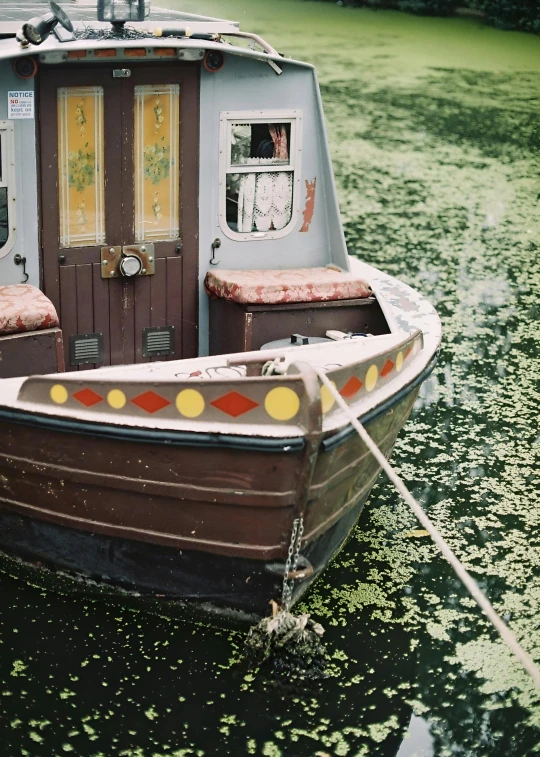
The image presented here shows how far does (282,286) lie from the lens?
16.6ft

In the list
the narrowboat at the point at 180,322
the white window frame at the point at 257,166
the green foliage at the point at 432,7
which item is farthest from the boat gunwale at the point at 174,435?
the green foliage at the point at 432,7

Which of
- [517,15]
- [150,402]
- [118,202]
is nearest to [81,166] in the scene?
[118,202]

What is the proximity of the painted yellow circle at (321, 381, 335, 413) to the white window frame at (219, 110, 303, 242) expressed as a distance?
151 cm

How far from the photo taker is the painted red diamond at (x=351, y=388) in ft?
13.5

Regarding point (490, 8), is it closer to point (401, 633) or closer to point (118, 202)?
point (118, 202)

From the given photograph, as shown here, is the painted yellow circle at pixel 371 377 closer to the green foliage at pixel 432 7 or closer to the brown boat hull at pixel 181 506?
the brown boat hull at pixel 181 506

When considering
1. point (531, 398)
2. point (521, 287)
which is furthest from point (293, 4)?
point (531, 398)

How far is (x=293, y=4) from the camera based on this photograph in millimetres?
21625

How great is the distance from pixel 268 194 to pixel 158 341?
86 cm

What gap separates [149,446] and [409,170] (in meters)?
8.03

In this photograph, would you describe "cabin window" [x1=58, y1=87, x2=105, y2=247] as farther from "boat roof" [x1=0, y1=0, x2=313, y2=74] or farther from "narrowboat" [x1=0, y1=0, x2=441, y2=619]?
"boat roof" [x1=0, y1=0, x2=313, y2=74]

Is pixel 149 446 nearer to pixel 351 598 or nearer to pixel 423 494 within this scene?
pixel 351 598

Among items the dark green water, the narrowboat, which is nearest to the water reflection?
the dark green water

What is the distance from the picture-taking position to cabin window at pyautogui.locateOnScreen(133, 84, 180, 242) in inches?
195
